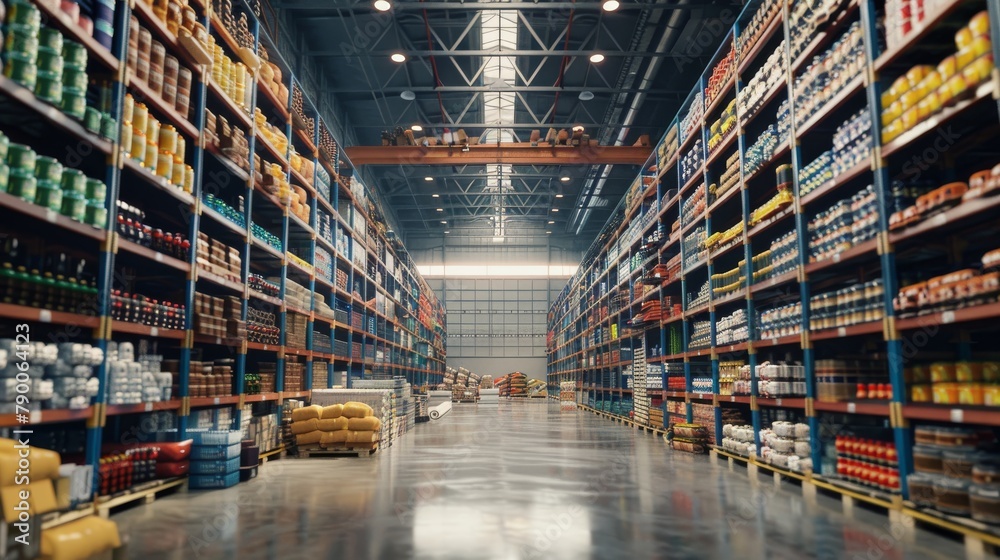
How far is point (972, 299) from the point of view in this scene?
479 cm

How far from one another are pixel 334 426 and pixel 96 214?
18.1ft

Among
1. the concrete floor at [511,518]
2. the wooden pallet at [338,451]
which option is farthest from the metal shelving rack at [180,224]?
the concrete floor at [511,518]

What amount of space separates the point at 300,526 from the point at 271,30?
1228cm

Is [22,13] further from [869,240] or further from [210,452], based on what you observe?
[869,240]

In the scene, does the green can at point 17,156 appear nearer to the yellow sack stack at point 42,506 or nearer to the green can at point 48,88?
the green can at point 48,88

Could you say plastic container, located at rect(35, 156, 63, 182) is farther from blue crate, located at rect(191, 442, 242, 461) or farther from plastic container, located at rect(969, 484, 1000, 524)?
plastic container, located at rect(969, 484, 1000, 524)

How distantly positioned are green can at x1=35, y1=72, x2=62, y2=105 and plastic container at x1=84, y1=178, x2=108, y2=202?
0.75 meters

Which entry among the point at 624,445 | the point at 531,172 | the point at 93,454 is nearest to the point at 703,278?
the point at 624,445

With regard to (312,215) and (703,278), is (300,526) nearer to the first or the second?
(312,215)

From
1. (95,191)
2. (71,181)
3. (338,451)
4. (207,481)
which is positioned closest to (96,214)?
(95,191)

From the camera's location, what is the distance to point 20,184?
480 cm

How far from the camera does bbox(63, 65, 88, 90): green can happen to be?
5.25 m

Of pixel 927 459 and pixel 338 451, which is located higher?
pixel 927 459

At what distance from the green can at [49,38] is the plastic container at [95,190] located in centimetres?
109
